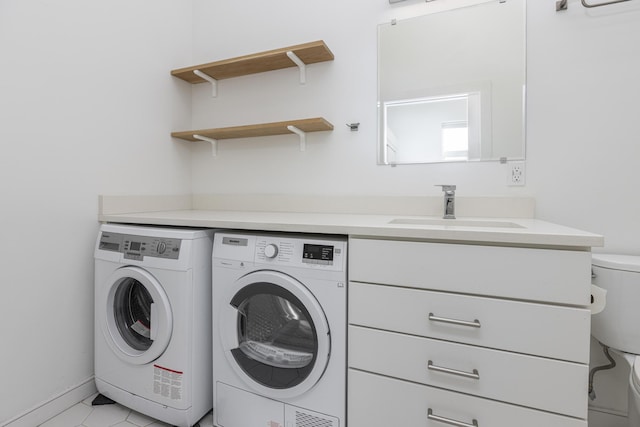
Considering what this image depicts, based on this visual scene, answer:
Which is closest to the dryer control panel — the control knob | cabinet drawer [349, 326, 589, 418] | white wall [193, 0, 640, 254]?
the control knob

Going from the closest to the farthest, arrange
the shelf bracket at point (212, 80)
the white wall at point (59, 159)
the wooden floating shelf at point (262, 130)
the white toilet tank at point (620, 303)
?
the white toilet tank at point (620, 303) → the white wall at point (59, 159) → the wooden floating shelf at point (262, 130) → the shelf bracket at point (212, 80)

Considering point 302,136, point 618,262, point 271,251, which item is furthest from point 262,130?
A: point 618,262

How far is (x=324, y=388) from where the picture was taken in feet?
3.80

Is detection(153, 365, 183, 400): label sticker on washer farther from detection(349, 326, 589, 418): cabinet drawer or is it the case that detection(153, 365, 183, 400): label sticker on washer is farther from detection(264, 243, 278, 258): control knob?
detection(349, 326, 589, 418): cabinet drawer

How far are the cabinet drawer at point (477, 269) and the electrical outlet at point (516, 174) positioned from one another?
72 centimetres

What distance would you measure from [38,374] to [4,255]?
570 millimetres

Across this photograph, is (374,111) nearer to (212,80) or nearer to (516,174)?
(516,174)

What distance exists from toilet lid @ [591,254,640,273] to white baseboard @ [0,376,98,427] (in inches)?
96.4

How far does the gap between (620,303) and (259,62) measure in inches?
83.2

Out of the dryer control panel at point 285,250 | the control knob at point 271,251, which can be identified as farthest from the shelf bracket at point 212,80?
the control knob at point 271,251

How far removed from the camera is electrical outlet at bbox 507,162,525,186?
1510 mm

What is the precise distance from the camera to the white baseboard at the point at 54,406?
130 centimetres

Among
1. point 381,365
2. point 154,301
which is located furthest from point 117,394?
point 381,365

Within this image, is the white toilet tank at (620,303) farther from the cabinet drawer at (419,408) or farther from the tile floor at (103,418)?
the tile floor at (103,418)
